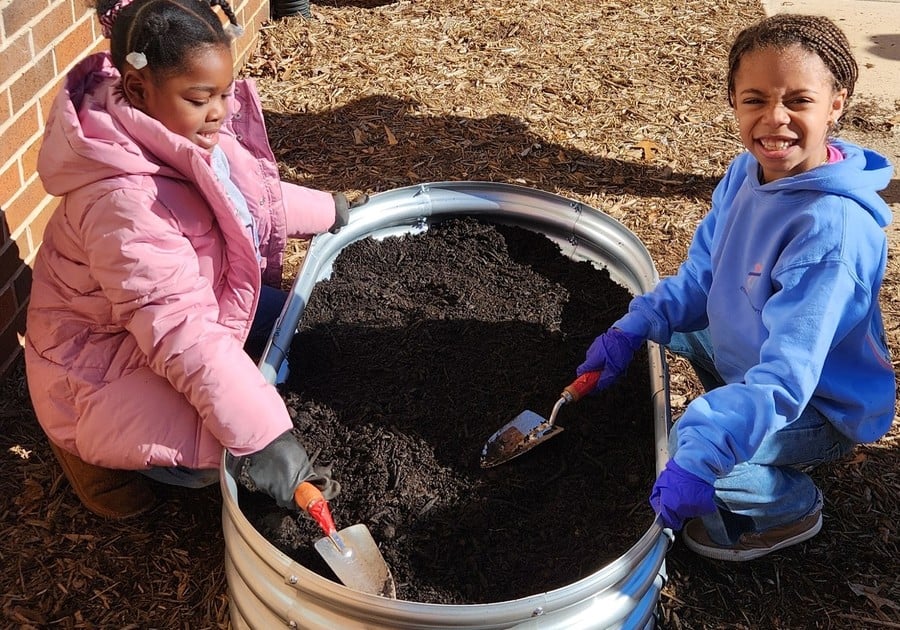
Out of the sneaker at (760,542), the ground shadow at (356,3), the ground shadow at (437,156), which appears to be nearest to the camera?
the sneaker at (760,542)

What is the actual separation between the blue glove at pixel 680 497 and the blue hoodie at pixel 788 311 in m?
0.02

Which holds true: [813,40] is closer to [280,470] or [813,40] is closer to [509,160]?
[280,470]

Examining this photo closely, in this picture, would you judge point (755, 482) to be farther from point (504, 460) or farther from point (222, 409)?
point (222, 409)

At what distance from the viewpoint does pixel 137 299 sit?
229 cm

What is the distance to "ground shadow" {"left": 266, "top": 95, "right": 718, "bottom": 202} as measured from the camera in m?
4.30

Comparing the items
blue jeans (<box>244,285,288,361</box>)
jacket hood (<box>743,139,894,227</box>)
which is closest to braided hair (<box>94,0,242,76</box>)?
blue jeans (<box>244,285,288,361</box>)

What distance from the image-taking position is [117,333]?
2.52 metres

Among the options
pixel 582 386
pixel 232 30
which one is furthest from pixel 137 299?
pixel 582 386

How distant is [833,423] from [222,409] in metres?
1.54

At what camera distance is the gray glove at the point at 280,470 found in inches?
90.1

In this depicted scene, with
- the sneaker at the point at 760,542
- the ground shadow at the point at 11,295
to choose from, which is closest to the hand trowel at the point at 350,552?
the sneaker at the point at 760,542

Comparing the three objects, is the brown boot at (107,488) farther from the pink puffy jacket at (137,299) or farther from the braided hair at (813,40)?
the braided hair at (813,40)

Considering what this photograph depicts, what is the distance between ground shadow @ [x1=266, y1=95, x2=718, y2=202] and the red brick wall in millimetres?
1302

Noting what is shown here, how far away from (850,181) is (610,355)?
76cm
